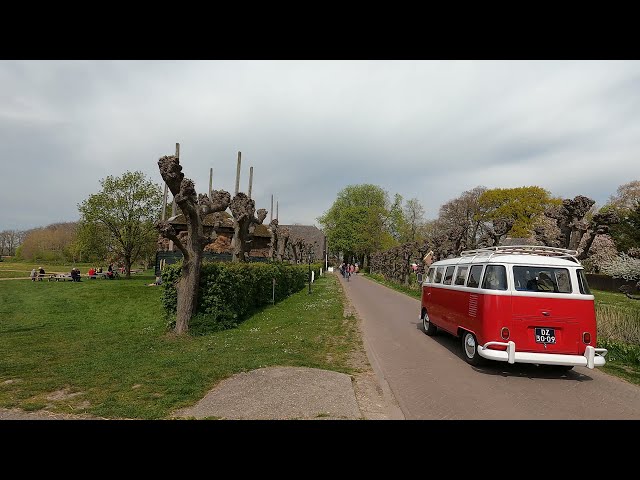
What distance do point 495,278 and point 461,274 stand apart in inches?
69.0

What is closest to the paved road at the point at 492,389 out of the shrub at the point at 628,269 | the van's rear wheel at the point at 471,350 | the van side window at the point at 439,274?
the van's rear wheel at the point at 471,350

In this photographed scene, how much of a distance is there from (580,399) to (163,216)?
114ft

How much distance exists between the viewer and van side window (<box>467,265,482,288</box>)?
328 inches

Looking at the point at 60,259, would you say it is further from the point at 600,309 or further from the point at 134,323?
the point at 600,309

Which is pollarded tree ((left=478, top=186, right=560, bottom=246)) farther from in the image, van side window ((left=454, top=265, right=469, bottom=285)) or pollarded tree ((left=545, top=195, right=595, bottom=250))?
van side window ((left=454, top=265, right=469, bottom=285))

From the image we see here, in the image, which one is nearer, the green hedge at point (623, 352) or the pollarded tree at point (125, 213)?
the green hedge at point (623, 352)

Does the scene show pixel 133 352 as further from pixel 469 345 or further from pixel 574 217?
pixel 574 217

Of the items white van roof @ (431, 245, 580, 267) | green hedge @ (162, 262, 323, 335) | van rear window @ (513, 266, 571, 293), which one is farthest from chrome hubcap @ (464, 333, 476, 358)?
green hedge @ (162, 262, 323, 335)

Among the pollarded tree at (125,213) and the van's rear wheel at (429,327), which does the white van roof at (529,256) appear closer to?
the van's rear wheel at (429,327)

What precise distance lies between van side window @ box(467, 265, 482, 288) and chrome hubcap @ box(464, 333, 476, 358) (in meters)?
1.12

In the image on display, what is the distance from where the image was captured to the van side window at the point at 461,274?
30.2 ft

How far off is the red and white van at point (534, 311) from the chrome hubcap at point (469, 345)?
0.03 meters

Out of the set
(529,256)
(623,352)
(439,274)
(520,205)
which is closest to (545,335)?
(529,256)
